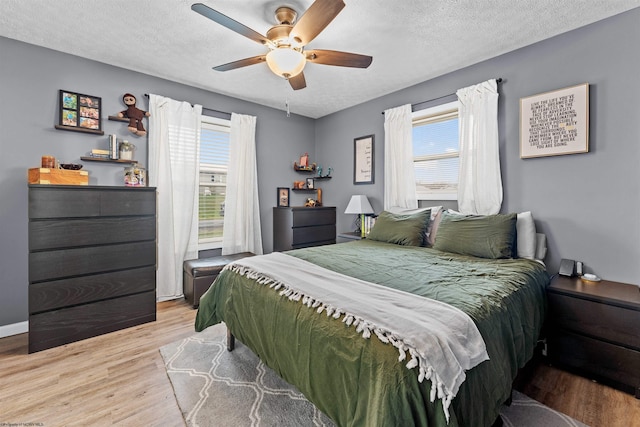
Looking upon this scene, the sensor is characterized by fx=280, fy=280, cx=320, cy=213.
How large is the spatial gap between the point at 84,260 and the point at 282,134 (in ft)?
9.60

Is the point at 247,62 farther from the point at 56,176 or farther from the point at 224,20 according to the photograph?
the point at 56,176

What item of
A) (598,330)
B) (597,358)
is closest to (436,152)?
(598,330)

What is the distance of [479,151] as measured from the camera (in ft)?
9.15

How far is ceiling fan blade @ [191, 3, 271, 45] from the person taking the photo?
153 centimetres

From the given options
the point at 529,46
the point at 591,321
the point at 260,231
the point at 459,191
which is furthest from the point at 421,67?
the point at 260,231

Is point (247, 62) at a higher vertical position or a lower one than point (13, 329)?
higher

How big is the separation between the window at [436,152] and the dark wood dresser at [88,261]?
293cm

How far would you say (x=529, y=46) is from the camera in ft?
8.21

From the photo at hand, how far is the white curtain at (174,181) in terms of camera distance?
10.3ft

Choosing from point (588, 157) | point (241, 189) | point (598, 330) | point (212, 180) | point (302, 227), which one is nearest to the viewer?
point (598, 330)

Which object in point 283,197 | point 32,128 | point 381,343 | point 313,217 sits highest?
point 32,128

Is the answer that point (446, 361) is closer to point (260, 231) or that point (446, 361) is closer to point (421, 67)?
point (421, 67)

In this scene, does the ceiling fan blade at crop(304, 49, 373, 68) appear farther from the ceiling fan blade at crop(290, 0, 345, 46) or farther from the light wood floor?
the light wood floor

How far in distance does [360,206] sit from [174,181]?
232 cm
